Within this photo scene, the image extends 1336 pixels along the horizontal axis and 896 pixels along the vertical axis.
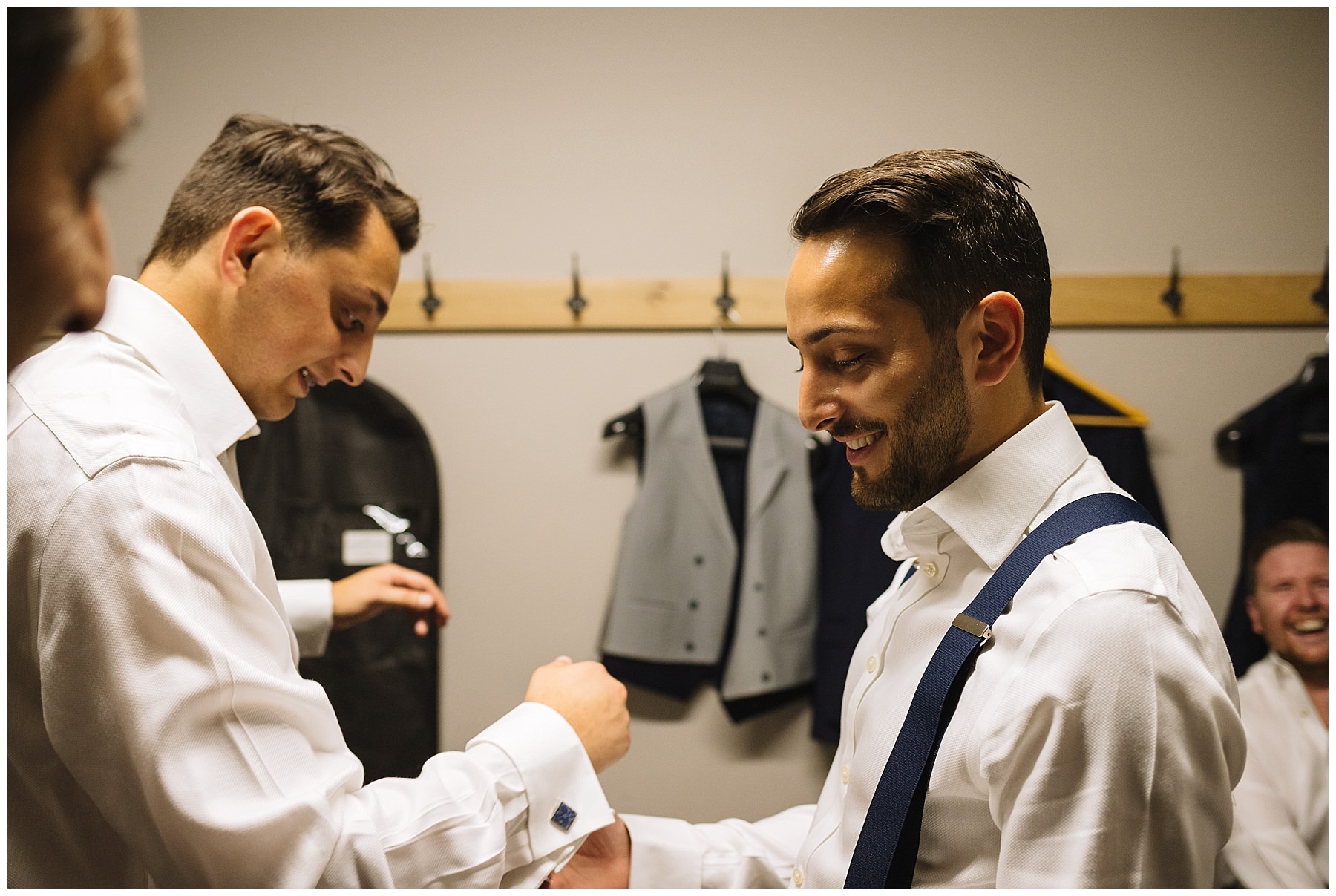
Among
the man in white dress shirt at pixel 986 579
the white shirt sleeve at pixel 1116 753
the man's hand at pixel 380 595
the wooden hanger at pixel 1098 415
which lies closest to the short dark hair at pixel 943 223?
the man in white dress shirt at pixel 986 579

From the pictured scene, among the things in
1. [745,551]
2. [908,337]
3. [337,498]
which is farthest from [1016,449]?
[337,498]

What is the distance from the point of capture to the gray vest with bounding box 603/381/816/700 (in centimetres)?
157

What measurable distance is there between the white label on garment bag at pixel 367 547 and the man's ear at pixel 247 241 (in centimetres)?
92

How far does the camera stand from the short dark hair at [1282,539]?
1472mm

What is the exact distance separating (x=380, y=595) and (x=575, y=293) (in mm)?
855

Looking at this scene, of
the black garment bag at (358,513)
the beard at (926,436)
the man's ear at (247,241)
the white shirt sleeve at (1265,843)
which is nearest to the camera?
the beard at (926,436)

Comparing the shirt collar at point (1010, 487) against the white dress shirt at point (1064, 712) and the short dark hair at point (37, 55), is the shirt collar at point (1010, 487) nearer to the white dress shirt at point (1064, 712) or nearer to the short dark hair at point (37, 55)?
the white dress shirt at point (1064, 712)

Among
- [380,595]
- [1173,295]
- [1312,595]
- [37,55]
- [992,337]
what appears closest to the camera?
[37,55]

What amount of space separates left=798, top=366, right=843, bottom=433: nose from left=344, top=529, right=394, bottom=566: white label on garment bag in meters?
1.16

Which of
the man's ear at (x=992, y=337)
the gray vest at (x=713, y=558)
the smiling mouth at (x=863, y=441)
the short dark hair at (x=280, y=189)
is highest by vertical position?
the short dark hair at (x=280, y=189)

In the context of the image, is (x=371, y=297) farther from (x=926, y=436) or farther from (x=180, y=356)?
(x=926, y=436)

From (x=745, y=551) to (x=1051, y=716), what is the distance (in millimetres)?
1096

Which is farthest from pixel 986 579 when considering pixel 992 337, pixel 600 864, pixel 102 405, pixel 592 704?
pixel 102 405

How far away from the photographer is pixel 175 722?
0.56 m
